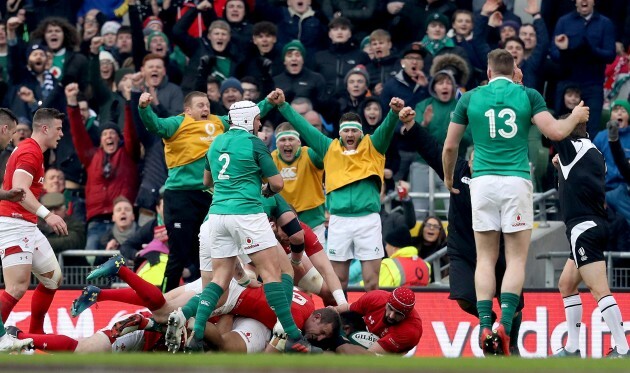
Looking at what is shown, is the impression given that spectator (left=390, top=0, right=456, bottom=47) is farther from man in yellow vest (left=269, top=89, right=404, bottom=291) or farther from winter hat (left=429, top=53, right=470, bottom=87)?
man in yellow vest (left=269, top=89, right=404, bottom=291)

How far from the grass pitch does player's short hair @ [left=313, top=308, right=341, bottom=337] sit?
15.7ft

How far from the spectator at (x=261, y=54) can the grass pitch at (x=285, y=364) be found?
11.2 metres

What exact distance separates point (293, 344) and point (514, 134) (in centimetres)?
282

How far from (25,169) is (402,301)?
12.7ft

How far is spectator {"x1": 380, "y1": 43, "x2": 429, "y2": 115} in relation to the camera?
19.1 meters

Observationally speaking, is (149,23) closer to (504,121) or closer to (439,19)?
(439,19)

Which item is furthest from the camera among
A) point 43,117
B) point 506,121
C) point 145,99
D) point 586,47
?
point 586,47

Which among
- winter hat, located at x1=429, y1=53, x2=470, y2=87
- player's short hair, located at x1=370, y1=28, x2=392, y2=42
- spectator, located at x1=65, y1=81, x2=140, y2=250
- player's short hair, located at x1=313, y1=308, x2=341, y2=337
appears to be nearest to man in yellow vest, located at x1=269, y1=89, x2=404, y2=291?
player's short hair, located at x1=313, y1=308, x2=341, y2=337

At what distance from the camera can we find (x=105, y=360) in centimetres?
859

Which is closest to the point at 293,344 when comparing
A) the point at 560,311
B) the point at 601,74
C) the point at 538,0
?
the point at 560,311

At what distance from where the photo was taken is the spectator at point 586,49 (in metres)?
19.3

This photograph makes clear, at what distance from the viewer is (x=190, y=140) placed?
15.4 meters

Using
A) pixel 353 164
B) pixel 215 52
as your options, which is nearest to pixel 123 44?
pixel 215 52

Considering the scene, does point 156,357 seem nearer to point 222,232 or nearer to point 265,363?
point 265,363
